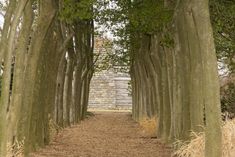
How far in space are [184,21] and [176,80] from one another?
245cm

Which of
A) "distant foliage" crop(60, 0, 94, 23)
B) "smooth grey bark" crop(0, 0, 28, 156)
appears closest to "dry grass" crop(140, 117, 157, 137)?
"distant foliage" crop(60, 0, 94, 23)

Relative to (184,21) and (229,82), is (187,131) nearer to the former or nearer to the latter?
(184,21)

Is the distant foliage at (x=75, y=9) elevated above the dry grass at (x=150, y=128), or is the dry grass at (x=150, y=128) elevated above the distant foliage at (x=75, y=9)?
the distant foliage at (x=75, y=9)

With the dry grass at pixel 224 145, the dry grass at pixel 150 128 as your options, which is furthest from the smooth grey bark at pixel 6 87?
the dry grass at pixel 150 128

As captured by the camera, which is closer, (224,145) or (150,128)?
(224,145)

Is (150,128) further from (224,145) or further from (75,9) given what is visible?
(224,145)

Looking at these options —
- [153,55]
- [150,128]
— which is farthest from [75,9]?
[150,128]

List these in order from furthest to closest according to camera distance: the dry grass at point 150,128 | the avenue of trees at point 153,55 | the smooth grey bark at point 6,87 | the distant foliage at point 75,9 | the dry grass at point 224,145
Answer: the dry grass at point 150,128, the distant foliage at point 75,9, the dry grass at point 224,145, the avenue of trees at point 153,55, the smooth grey bark at point 6,87

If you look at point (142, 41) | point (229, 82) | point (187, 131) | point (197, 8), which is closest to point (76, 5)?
point (187, 131)

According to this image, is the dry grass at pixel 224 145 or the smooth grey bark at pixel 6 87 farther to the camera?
the dry grass at pixel 224 145

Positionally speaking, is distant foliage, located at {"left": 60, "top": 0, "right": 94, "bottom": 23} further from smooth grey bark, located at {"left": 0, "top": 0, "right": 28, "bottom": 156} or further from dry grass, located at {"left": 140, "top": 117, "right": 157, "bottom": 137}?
dry grass, located at {"left": 140, "top": 117, "right": 157, "bottom": 137}

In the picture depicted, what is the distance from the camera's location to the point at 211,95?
29.0 feet

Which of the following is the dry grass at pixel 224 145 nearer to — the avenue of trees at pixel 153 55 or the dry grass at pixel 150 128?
the avenue of trees at pixel 153 55

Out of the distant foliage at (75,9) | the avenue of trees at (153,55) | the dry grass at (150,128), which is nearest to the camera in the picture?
the avenue of trees at (153,55)
